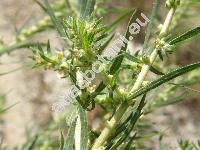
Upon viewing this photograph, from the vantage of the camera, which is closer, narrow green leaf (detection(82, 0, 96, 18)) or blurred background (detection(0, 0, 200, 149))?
narrow green leaf (detection(82, 0, 96, 18))

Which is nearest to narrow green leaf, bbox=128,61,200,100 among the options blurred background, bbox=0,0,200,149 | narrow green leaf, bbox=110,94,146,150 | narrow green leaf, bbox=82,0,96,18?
narrow green leaf, bbox=110,94,146,150

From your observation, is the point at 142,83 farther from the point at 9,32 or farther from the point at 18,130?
the point at 9,32

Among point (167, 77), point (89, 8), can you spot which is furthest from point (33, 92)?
point (167, 77)

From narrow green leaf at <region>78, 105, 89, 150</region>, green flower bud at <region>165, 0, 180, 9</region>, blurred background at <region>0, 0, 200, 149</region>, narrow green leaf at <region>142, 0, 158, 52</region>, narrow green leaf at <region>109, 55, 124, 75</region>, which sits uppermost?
green flower bud at <region>165, 0, 180, 9</region>

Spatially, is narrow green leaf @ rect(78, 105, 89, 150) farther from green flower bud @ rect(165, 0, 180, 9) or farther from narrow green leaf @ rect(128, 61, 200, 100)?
green flower bud @ rect(165, 0, 180, 9)

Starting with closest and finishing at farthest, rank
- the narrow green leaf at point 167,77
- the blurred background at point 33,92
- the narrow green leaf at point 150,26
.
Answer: the narrow green leaf at point 167,77, the narrow green leaf at point 150,26, the blurred background at point 33,92

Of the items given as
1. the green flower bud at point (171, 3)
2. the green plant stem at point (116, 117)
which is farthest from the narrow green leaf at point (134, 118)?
the green flower bud at point (171, 3)

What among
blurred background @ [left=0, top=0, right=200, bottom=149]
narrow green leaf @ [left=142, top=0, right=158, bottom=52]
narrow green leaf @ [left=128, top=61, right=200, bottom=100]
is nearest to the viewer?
narrow green leaf @ [left=128, top=61, right=200, bottom=100]

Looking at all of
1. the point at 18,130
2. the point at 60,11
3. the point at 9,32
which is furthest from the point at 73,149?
the point at 9,32

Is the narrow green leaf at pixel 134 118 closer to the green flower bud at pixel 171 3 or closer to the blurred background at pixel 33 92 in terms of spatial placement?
the green flower bud at pixel 171 3

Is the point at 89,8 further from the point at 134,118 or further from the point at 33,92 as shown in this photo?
the point at 33,92

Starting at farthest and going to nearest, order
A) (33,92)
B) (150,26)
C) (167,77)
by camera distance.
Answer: (33,92) → (150,26) → (167,77)
